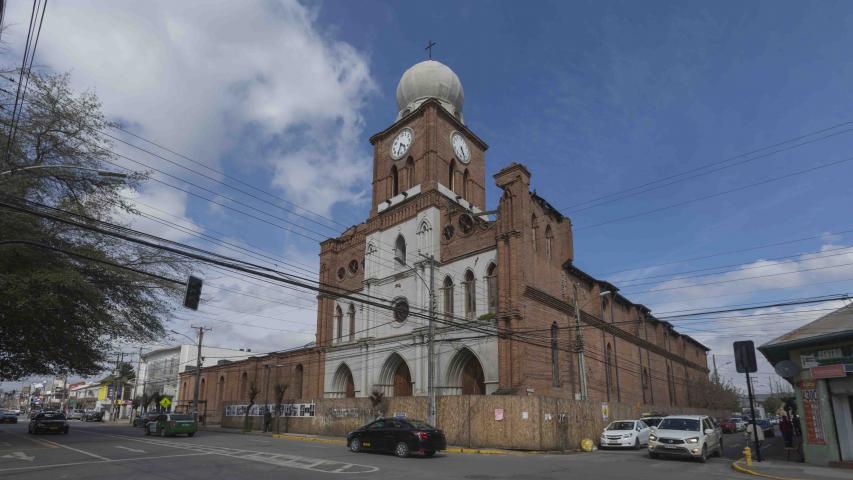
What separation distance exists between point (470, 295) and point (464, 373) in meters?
4.35

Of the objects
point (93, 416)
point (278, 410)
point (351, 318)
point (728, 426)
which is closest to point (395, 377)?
point (351, 318)

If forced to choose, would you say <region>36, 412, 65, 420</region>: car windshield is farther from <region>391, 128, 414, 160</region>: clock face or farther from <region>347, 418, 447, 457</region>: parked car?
<region>391, 128, 414, 160</region>: clock face

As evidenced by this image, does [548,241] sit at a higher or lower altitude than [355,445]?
higher

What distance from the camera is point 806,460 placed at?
17.1 m

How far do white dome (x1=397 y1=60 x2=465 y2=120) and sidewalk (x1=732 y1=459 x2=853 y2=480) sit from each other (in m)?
29.4

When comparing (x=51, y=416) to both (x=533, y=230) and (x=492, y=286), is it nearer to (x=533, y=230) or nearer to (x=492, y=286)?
(x=492, y=286)

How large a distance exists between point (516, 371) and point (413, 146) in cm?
1820

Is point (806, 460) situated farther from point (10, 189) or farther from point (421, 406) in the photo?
point (10, 189)


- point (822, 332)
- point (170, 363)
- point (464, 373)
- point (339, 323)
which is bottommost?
point (464, 373)

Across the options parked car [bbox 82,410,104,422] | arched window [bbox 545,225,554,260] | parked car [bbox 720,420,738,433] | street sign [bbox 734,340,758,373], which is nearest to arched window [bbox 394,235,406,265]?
arched window [bbox 545,225,554,260]

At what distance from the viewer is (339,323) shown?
3988 cm

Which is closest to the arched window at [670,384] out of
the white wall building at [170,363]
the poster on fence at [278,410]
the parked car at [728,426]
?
the parked car at [728,426]

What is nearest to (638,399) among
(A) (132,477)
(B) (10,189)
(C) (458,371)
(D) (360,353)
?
(C) (458,371)

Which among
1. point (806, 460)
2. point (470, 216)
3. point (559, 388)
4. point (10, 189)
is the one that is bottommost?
point (806, 460)
